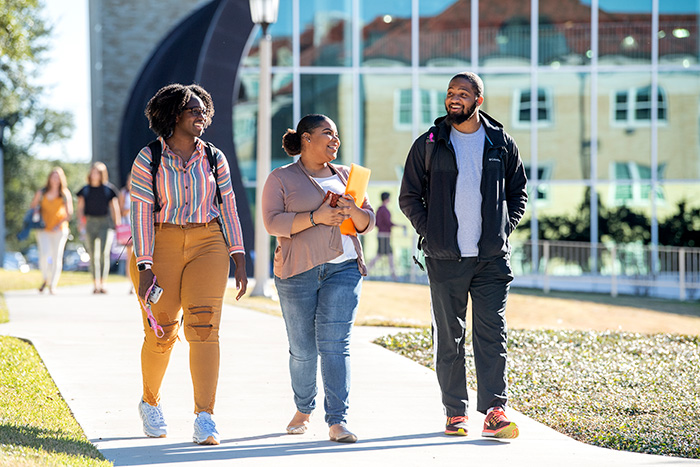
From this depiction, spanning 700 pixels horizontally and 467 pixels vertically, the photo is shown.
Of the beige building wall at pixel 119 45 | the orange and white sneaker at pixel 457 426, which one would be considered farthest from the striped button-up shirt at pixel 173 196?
the beige building wall at pixel 119 45

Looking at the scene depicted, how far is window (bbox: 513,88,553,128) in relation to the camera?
77.9 feet

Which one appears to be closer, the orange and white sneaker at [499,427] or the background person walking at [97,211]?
the orange and white sneaker at [499,427]

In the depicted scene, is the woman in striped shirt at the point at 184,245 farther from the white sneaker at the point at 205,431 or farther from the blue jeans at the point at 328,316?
the blue jeans at the point at 328,316

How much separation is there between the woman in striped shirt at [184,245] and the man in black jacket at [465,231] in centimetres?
110

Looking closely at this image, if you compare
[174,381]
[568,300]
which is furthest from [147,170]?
[568,300]

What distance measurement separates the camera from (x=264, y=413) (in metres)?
6.39

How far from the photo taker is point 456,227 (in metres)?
5.77

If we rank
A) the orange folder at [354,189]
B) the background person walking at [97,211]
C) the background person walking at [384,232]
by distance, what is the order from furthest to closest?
the background person walking at [384,232], the background person walking at [97,211], the orange folder at [354,189]

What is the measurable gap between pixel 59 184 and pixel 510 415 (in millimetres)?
9418

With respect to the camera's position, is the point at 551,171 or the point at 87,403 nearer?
the point at 87,403

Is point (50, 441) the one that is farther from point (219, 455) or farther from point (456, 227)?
point (456, 227)

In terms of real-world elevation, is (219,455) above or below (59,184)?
below

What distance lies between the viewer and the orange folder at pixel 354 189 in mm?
5598

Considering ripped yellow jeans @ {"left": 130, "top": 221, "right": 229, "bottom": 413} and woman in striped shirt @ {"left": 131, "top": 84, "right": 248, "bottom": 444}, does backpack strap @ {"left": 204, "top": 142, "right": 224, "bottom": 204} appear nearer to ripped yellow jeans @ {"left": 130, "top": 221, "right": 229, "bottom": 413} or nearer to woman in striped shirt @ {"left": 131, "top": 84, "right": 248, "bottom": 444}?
woman in striped shirt @ {"left": 131, "top": 84, "right": 248, "bottom": 444}
